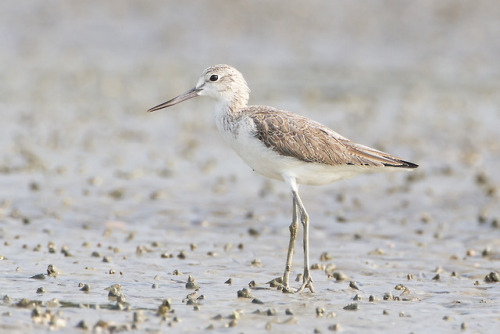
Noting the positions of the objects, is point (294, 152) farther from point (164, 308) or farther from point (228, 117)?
point (164, 308)

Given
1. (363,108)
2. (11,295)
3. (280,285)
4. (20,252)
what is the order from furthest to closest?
(363,108)
(20,252)
(280,285)
(11,295)

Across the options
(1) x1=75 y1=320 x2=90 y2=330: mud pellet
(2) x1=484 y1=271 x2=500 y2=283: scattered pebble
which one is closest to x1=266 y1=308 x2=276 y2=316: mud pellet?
(1) x1=75 y1=320 x2=90 y2=330: mud pellet

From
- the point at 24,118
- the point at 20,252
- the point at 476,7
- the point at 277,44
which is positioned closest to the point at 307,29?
the point at 277,44

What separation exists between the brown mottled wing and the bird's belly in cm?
7

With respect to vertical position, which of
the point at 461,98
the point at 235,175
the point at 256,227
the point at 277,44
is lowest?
the point at 256,227

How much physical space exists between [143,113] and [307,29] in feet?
30.4

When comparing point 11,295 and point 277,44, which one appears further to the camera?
point 277,44

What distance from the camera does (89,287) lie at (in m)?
8.41

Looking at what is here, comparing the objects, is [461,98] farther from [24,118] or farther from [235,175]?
[24,118]

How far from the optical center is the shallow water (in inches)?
332

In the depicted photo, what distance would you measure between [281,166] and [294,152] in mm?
212

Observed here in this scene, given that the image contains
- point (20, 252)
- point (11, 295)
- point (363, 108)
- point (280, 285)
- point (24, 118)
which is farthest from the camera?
point (363, 108)

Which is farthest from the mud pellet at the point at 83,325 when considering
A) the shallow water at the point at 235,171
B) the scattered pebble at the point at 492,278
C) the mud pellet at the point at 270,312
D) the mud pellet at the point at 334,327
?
the scattered pebble at the point at 492,278

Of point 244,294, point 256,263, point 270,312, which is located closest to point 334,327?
point 270,312
